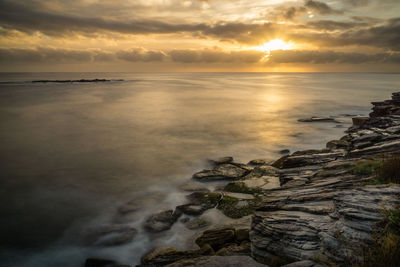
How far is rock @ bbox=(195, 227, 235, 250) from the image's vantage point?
7953 millimetres

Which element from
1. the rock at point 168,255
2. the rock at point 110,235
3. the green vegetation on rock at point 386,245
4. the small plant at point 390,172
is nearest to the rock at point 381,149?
the small plant at point 390,172

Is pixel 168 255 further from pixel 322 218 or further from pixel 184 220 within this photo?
pixel 322 218

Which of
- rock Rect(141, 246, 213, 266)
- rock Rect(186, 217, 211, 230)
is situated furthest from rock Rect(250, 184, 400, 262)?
rock Rect(186, 217, 211, 230)

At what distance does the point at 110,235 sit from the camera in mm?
9391

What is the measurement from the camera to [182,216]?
10.3 m

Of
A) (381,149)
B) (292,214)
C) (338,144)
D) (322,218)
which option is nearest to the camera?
(322,218)

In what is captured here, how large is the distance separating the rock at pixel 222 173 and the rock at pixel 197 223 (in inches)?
154

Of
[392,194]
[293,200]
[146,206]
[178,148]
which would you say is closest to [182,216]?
[146,206]

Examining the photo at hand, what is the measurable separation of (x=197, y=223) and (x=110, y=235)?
3.17 m

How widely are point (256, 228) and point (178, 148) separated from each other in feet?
45.7

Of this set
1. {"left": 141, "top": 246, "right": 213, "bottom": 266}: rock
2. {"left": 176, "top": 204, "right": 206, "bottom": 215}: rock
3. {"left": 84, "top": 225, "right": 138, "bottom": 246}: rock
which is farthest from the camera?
{"left": 176, "top": 204, "right": 206, "bottom": 215}: rock

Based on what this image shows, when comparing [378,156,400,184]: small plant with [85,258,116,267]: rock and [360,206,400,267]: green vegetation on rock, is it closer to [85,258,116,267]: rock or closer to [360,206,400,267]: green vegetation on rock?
[360,206,400,267]: green vegetation on rock

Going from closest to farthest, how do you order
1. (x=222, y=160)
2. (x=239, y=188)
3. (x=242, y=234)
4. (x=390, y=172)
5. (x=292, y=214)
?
(x=292, y=214) → (x=390, y=172) → (x=242, y=234) → (x=239, y=188) → (x=222, y=160)

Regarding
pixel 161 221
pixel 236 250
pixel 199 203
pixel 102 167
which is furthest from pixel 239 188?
pixel 102 167
